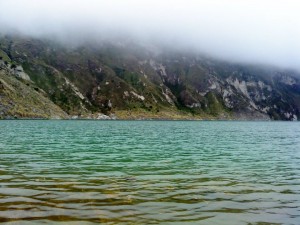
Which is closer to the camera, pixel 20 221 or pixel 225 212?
pixel 20 221

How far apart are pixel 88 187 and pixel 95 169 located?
909 cm

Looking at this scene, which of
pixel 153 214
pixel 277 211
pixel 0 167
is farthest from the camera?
pixel 0 167

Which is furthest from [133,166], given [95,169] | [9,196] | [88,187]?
[9,196]

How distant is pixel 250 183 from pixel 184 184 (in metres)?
5.37

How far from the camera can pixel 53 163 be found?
37.5 metres

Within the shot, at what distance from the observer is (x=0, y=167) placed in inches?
1308

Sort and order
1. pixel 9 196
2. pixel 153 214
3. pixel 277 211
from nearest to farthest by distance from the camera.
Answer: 1. pixel 153 214
2. pixel 277 211
3. pixel 9 196

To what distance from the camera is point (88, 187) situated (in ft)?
82.3

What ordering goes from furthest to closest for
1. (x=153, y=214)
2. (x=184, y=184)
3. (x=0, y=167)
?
(x=0, y=167) < (x=184, y=184) < (x=153, y=214)

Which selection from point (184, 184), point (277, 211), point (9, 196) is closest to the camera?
point (277, 211)

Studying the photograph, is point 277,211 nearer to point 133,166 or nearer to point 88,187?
point 88,187

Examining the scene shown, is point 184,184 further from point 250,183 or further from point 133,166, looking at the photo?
point 133,166

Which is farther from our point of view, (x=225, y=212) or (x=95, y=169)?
(x=95, y=169)

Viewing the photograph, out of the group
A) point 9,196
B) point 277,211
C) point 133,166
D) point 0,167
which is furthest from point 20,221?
point 133,166
